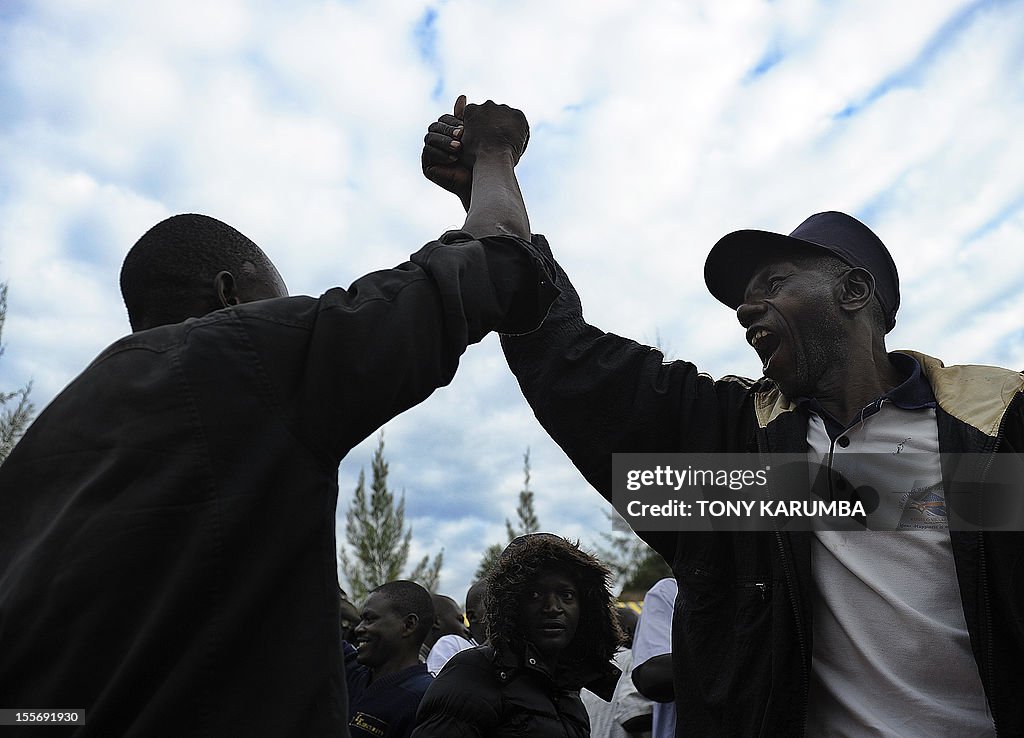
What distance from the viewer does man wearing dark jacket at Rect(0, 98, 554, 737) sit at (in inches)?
63.1

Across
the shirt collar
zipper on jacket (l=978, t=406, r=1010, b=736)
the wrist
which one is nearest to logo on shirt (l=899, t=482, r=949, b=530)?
zipper on jacket (l=978, t=406, r=1010, b=736)

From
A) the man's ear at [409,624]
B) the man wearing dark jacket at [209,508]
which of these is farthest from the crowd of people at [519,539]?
the man's ear at [409,624]

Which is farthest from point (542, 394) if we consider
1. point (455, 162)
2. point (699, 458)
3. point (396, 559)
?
point (396, 559)

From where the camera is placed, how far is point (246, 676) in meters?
1.66

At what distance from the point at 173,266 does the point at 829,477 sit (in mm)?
1946

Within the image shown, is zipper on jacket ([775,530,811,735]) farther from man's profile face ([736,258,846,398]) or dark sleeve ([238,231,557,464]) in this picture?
dark sleeve ([238,231,557,464])

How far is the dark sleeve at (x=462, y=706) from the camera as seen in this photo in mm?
3762

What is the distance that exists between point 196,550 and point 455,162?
4.94ft

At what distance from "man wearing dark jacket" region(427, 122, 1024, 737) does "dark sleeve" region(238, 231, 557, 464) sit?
42.2 inches

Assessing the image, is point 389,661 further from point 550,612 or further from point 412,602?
point 550,612

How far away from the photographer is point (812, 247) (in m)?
3.19

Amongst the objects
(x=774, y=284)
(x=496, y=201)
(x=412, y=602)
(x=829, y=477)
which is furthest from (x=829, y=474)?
(x=412, y=602)

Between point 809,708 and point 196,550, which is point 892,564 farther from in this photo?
point 196,550

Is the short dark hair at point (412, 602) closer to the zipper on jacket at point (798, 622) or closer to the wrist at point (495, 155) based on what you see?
the zipper on jacket at point (798, 622)
